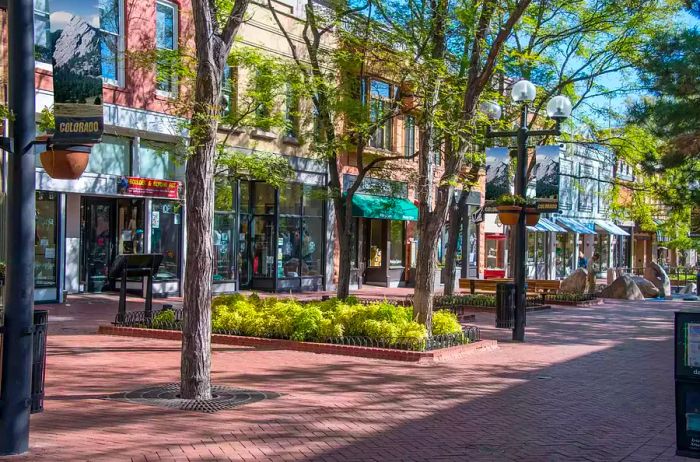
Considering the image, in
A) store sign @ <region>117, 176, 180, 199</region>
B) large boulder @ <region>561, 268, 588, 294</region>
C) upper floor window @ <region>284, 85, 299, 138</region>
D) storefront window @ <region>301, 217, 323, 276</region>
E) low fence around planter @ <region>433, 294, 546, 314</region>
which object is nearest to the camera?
upper floor window @ <region>284, 85, 299, 138</region>

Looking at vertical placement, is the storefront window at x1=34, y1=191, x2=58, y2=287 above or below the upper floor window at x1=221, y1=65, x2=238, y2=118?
below

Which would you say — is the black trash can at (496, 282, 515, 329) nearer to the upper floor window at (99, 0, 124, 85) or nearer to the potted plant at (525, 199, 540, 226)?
the potted plant at (525, 199, 540, 226)

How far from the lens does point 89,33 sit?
7816 millimetres

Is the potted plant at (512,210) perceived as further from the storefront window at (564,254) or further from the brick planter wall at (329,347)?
the storefront window at (564,254)

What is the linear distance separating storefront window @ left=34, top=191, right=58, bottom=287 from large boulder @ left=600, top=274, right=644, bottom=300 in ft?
63.4

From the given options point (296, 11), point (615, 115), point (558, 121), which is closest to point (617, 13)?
point (615, 115)

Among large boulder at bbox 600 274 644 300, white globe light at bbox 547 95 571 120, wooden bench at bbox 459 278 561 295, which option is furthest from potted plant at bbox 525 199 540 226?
large boulder at bbox 600 274 644 300

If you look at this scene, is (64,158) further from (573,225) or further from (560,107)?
(573,225)

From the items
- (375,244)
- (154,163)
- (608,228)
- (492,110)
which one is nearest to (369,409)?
(492,110)

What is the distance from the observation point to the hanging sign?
17031mm

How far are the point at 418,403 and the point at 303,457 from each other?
2.65 metres

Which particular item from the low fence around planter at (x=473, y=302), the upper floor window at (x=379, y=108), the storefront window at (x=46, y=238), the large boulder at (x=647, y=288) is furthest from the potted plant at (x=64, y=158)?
the large boulder at (x=647, y=288)

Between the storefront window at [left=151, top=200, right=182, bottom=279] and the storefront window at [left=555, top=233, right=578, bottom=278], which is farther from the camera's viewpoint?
the storefront window at [left=555, top=233, right=578, bottom=278]

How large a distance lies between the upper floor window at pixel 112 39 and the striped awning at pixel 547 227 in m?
27.3
